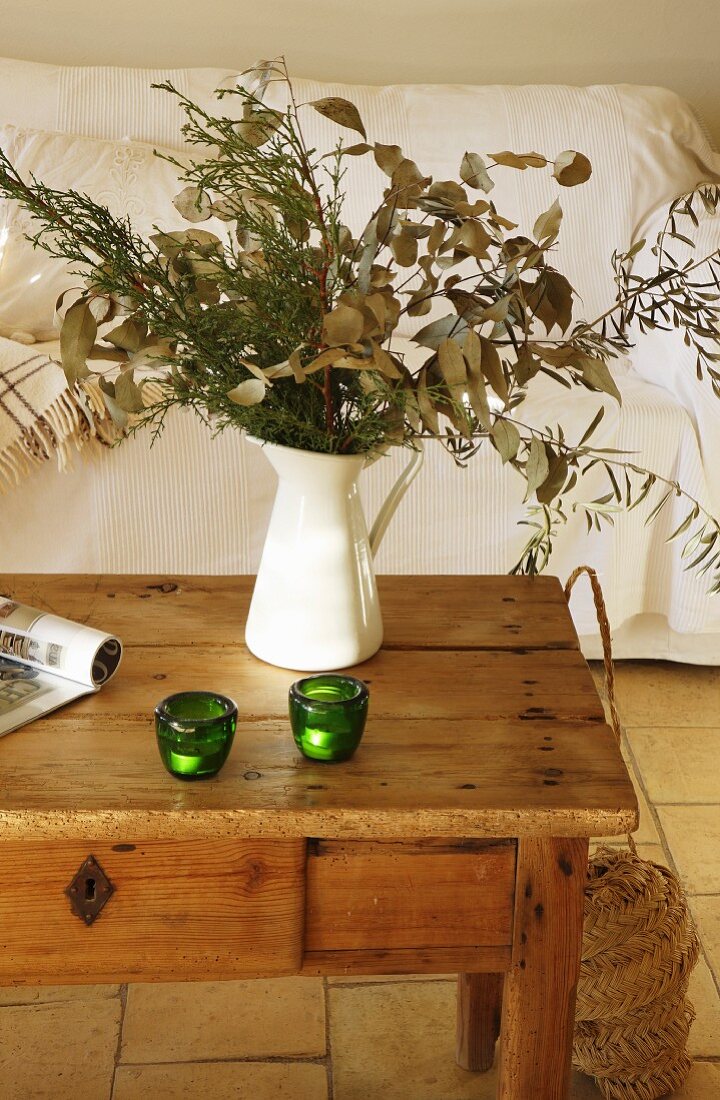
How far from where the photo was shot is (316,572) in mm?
980

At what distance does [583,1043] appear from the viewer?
1.17m

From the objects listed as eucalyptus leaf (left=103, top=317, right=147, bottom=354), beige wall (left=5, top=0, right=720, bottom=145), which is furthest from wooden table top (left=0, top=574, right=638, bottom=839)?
beige wall (left=5, top=0, right=720, bottom=145)

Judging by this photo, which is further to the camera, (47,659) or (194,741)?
(47,659)

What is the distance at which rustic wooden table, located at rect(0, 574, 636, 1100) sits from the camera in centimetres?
79

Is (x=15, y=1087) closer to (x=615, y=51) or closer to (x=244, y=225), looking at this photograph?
(x=244, y=225)

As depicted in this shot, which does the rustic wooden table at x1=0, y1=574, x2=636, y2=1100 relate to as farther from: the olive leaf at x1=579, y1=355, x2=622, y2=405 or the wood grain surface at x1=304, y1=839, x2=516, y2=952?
the olive leaf at x1=579, y1=355, x2=622, y2=405

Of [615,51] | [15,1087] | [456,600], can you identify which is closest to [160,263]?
[456,600]

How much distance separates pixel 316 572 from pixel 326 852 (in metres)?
0.26

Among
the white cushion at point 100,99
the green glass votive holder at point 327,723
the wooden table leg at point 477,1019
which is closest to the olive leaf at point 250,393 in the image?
the green glass votive holder at point 327,723

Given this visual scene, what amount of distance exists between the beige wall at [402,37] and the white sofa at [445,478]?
0.31 metres

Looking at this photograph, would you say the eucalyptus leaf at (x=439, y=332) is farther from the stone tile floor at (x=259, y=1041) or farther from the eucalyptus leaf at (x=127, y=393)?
the stone tile floor at (x=259, y=1041)

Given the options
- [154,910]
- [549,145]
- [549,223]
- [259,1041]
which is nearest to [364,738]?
[154,910]

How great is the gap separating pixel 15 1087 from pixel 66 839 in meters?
0.52

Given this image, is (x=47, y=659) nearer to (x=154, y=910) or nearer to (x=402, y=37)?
(x=154, y=910)
